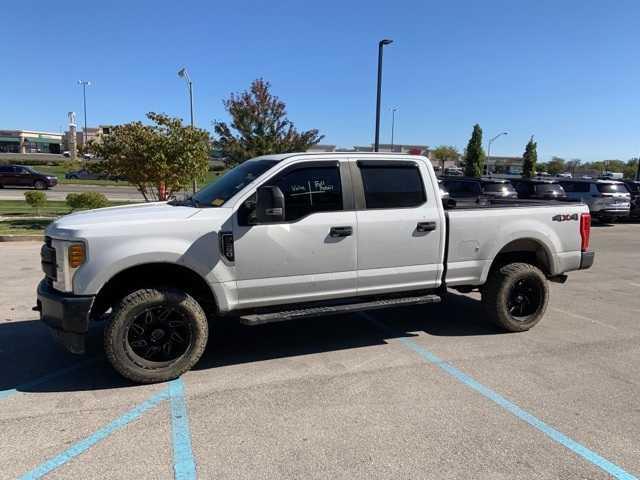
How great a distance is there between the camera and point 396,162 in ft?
17.1

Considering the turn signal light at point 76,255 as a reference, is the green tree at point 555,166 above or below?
above

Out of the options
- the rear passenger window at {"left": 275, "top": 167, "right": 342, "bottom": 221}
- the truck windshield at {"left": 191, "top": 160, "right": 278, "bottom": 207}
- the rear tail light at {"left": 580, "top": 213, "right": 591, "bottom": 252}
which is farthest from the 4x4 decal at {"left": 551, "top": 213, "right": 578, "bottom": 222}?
the truck windshield at {"left": 191, "top": 160, "right": 278, "bottom": 207}

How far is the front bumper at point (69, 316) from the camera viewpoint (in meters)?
3.94

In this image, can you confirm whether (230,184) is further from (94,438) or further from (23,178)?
(23,178)

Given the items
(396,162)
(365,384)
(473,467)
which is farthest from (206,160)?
(473,467)

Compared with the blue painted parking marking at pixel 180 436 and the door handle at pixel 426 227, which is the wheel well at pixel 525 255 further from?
the blue painted parking marking at pixel 180 436

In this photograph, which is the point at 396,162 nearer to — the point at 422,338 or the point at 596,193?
the point at 422,338

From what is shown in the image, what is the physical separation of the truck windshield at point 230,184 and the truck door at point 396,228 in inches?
37.1

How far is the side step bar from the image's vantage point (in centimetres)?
443

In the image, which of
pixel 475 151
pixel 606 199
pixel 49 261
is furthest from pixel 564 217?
pixel 475 151

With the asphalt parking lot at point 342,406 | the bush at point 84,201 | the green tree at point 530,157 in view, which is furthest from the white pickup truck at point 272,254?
the green tree at point 530,157

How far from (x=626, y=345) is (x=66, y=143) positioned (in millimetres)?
121172

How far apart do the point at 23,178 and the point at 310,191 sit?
3422 centimetres

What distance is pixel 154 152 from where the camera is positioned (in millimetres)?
13352
